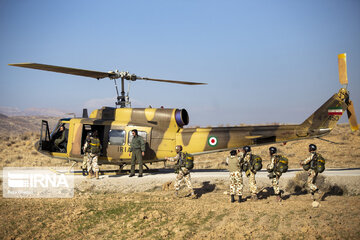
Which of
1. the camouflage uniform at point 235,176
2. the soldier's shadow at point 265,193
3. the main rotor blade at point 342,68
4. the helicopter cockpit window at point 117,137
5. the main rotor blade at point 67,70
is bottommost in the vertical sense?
the soldier's shadow at point 265,193

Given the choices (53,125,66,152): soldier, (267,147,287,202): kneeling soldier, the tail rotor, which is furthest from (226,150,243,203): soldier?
(53,125,66,152): soldier

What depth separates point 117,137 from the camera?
14.1 metres

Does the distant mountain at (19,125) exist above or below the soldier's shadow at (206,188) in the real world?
above

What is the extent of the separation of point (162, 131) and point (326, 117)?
6.85m

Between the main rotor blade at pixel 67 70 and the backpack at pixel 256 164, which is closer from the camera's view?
the backpack at pixel 256 164

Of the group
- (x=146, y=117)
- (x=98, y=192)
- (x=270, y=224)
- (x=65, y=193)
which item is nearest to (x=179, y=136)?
(x=146, y=117)

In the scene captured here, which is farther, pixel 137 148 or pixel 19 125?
pixel 19 125

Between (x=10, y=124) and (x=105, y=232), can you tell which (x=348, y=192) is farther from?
(x=10, y=124)

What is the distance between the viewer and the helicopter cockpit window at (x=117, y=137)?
46.0 ft

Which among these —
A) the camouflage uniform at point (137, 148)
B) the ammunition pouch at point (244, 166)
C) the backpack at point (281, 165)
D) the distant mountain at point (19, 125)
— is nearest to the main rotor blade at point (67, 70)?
the camouflage uniform at point (137, 148)

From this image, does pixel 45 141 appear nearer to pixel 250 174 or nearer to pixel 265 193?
pixel 250 174

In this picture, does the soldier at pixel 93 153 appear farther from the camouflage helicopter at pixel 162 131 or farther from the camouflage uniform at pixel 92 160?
the camouflage helicopter at pixel 162 131

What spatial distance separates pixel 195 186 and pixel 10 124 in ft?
219

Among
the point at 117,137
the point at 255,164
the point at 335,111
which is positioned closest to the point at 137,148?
the point at 117,137
